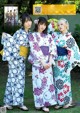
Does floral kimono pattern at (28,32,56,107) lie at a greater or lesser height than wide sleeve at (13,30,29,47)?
lesser

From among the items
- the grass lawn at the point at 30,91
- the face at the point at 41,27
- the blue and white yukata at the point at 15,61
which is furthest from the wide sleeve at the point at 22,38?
the grass lawn at the point at 30,91

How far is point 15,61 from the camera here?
6.18m

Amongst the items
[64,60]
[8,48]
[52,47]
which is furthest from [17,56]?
[64,60]

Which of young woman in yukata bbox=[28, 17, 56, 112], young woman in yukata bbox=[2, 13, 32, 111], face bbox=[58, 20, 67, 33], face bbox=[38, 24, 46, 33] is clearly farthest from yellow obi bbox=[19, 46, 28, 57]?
face bbox=[58, 20, 67, 33]

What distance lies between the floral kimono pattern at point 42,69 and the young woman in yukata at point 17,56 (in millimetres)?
142

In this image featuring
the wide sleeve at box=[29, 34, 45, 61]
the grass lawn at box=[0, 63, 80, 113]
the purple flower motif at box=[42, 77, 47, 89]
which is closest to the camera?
the wide sleeve at box=[29, 34, 45, 61]

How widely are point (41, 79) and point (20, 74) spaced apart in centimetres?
35

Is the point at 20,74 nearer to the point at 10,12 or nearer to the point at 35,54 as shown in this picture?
the point at 35,54

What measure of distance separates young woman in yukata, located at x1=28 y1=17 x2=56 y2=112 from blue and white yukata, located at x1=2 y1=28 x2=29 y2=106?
0.16m

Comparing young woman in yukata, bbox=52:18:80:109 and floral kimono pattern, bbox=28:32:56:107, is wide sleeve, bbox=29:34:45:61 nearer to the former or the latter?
floral kimono pattern, bbox=28:32:56:107

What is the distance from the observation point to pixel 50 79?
621 cm

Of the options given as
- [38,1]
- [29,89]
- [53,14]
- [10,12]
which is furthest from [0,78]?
[38,1]

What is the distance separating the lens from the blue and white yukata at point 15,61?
6141mm

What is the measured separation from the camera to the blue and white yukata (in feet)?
20.1
